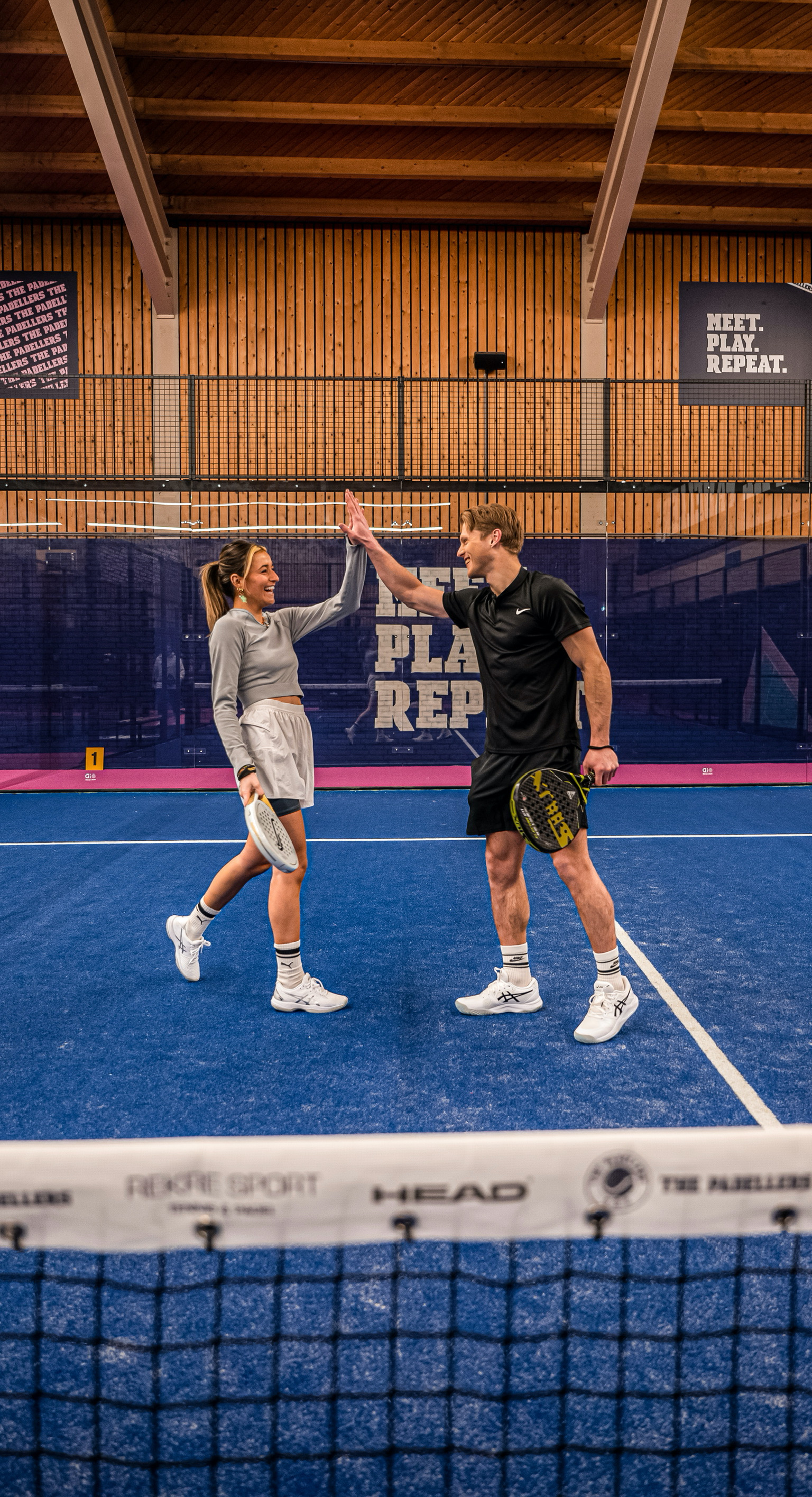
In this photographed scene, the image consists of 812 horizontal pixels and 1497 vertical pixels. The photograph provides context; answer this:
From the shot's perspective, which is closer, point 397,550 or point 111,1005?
point 111,1005

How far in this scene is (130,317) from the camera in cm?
1084

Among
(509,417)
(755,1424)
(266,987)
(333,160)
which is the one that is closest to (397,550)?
(509,417)

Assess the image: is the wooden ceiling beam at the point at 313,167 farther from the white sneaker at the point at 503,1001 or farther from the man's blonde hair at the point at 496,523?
the white sneaker at the point at 503,1001

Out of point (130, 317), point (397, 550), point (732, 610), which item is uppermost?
point (130, 317)

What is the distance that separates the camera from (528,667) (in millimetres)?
3004

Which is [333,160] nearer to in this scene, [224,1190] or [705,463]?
[705,463]

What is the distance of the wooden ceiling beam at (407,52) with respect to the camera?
8609 mm

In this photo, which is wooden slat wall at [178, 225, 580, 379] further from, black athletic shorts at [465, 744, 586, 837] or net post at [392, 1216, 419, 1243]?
net post at [392, 1216, 419, 1243]

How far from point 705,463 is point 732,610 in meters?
2.38

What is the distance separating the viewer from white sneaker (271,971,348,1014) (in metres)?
3.26

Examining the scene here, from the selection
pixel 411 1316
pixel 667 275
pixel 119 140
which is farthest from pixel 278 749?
pixel 667 275

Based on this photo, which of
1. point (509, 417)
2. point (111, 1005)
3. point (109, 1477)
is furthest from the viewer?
point (509, 417)

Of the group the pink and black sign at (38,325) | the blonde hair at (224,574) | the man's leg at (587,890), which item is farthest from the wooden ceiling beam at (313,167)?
the man's leg at (587,890)

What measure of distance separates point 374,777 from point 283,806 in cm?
641
